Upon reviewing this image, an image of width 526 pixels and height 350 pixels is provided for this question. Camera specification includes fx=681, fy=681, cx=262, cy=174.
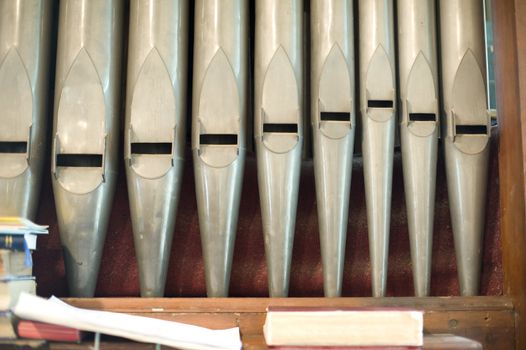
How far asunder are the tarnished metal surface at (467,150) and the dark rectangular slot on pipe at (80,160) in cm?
130

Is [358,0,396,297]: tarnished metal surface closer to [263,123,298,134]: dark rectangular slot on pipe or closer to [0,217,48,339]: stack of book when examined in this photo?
[263,123,298,134]: dark rectangular slot on pipe

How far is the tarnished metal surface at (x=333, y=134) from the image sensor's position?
2.49 meters

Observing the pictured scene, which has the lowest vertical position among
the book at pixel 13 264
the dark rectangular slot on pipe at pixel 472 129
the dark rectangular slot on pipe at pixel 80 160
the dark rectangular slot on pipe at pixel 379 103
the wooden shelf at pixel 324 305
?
the wooden shelf at pixel 324 305

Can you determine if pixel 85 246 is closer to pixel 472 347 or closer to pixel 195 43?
pixel 195 43

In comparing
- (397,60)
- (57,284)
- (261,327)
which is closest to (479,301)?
(261,327)

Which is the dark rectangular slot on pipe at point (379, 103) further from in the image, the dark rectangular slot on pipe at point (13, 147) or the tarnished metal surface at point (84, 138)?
the dark rectangular slot on pipe at point (13, 147)

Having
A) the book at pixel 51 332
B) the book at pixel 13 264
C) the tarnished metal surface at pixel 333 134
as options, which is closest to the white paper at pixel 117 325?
the book at pixel 51 332

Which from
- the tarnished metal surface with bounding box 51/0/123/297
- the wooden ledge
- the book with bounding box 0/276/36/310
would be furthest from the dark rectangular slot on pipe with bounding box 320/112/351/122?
the book with bounding box 0/276/36/310

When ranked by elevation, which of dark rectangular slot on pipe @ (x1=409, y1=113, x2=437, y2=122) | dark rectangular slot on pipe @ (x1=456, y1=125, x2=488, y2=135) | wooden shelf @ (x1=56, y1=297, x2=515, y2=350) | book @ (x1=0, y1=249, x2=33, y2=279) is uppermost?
dark rectangular slot on pipe @ (x1=409, y1=113, x2=437, y2=122)

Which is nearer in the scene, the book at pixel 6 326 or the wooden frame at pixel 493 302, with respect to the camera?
the book at pixel 6 326

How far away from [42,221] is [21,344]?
0.97 metres

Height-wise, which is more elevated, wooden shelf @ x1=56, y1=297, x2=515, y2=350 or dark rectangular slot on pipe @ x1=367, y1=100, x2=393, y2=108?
dark rectangular slot on pipe @ x1=367, y1=100, x2=393, y2=108

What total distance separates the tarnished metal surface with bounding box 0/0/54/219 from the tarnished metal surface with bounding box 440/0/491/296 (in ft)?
4.99

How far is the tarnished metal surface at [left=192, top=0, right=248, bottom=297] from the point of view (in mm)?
2477
